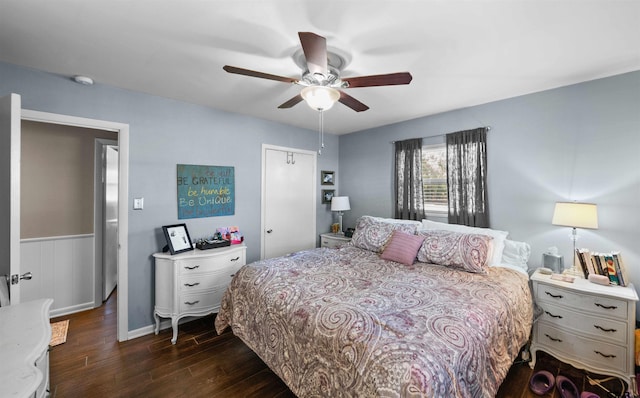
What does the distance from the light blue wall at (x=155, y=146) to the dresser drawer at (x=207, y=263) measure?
44 centimetres

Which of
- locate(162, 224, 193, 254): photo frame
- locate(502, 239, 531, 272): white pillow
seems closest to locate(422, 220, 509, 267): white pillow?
locate(502, 239, 531, 272): white pillow

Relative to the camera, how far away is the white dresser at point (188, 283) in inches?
99.7

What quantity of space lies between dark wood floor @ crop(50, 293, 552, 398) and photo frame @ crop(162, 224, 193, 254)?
2.83 ft

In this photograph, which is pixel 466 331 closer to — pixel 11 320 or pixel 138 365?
pixel 11 320

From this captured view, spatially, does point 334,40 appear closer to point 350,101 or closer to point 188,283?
point 350,101

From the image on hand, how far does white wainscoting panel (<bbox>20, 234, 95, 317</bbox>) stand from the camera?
2877mm

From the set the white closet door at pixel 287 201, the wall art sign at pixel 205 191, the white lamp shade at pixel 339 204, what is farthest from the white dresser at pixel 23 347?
the white lamp shade at pixel 339 204

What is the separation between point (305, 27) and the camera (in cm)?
156

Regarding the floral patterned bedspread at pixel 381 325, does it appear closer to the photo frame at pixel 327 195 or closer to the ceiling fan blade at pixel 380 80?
the ceiling fan blade at pixel 380 80

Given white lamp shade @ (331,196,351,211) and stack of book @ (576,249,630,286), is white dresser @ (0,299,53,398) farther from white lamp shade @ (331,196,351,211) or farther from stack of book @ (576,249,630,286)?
stack of book @ (576,249,630,286)

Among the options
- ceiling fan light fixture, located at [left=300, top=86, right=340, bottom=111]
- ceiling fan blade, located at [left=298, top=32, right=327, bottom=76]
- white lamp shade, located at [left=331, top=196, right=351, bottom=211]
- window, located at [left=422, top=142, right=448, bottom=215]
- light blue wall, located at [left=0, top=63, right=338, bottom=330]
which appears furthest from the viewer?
white lamp shade, located at [left=331, top=196, right=351, bottom=211]

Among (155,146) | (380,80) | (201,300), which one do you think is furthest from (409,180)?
(155,146)

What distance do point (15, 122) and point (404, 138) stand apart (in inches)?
141

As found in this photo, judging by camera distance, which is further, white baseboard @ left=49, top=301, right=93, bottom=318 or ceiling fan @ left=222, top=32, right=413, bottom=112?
white baseboard @ left=49, top=301, right=93, bottom=318
